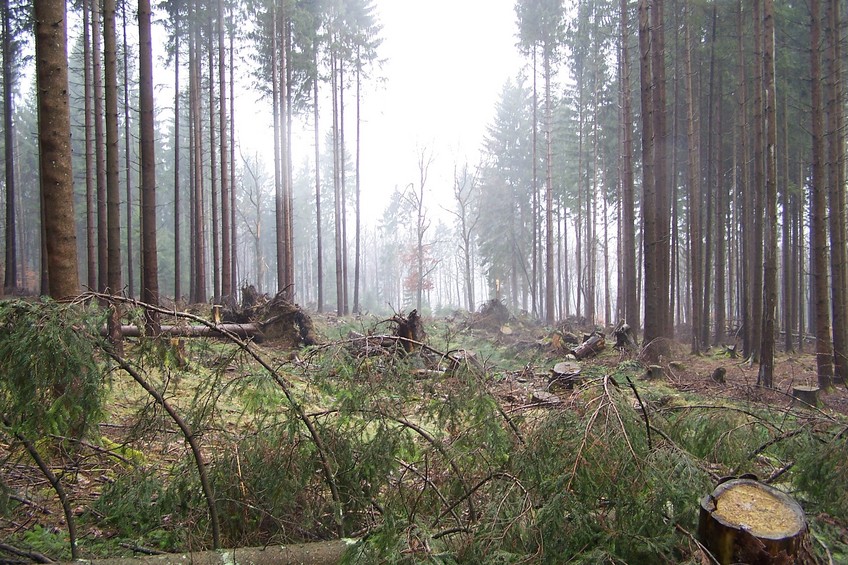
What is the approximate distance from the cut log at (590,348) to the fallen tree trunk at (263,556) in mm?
11372

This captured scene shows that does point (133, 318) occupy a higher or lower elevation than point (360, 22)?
lower

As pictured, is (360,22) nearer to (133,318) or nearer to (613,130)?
(613,130)

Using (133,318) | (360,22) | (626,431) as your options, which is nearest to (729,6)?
(360,22)

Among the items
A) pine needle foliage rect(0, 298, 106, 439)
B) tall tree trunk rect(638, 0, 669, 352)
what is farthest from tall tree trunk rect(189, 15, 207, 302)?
pine needle foliage rect(0, 298, 106, 439)

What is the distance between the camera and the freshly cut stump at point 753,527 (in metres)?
2.38

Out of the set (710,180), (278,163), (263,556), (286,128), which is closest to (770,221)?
(710,180)

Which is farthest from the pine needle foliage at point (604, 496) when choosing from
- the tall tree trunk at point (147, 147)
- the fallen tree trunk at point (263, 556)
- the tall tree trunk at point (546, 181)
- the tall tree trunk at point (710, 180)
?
the tall tree trunk at point (546, 181)

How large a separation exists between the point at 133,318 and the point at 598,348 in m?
12.8

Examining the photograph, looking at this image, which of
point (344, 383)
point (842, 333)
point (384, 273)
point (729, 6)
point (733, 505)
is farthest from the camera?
point (384, 273)

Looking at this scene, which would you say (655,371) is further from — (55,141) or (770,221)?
(55,141)

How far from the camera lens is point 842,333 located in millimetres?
10438

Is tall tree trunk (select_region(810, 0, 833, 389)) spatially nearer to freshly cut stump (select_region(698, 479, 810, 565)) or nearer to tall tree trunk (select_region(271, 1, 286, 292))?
freshly cut stump (select_region(698, 479, 810, 565))

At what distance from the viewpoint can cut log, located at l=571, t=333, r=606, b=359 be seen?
43.9 feet

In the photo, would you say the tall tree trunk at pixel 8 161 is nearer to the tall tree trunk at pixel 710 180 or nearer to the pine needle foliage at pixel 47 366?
the pine needle foliage at pixel 47 366
